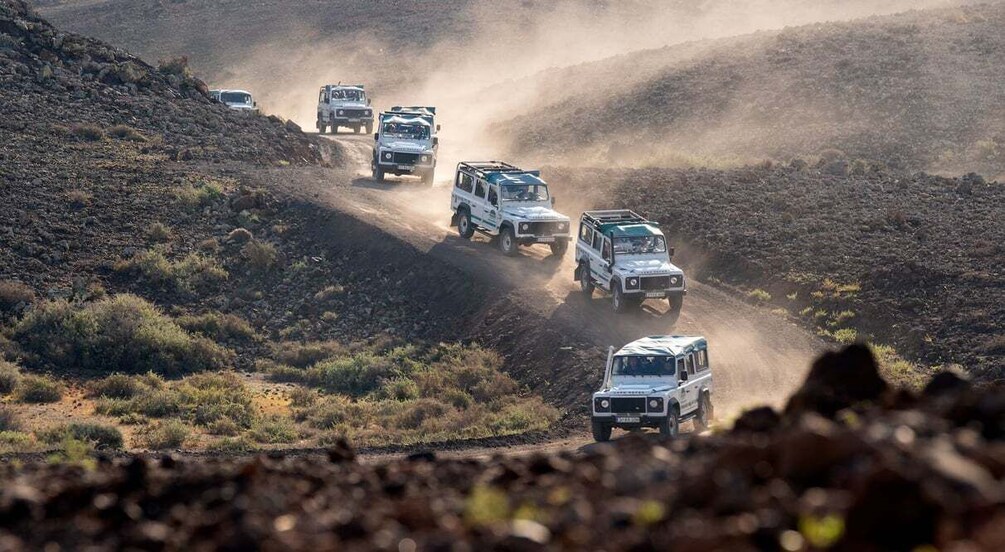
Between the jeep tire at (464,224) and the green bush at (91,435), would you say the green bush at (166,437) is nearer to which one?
the green bush at (91,435)

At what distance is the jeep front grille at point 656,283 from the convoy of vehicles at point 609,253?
0.08 ft

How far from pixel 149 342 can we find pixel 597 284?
10.7 meters

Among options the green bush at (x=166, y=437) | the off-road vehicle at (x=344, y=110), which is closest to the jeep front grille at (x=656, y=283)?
the green bush at (x=166, y=437)

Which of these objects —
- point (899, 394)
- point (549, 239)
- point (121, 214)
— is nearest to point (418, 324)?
point (549, 239)

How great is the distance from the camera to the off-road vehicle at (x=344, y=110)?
62.1m

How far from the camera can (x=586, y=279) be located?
33.6 meters

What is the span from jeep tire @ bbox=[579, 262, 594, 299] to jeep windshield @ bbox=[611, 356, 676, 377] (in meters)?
8.59

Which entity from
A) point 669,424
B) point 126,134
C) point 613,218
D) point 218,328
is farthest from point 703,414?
point 126,134

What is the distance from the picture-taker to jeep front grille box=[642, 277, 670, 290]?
1248 inches

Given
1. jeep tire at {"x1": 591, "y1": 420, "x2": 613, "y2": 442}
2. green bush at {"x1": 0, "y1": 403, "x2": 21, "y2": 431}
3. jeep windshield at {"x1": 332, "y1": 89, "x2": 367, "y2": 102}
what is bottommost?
green bush at {"x1": 0, "y1": 403, "x2": 21, "y2": 431}

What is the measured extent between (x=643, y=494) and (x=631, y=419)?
1481cm

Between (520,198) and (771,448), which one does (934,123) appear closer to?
(520,198)

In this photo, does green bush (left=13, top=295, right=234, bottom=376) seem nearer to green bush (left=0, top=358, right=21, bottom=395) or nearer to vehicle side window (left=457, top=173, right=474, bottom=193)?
green bush (left=0, top=358, right=21, bottom=395)

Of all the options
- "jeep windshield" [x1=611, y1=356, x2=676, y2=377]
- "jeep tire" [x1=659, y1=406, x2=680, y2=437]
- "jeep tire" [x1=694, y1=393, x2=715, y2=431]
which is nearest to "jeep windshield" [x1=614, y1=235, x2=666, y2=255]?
"jeep tire" [x1=694, y1=393, x2=715, y2=431]
